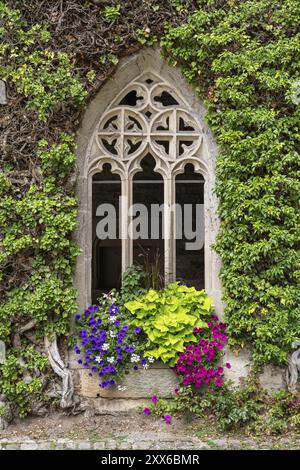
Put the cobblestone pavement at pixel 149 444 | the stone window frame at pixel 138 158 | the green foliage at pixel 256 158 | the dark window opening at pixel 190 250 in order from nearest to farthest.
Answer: the cobblestone pavement at pixel 149 444 → the green foliage at pixel 256 158 → the stone window frame at pixel 138 158 → the dark window opening at pixel 190 250

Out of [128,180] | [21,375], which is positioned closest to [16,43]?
[128,180]

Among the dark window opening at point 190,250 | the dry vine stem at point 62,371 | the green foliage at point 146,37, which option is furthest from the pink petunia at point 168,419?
the dark window opening at point 190,250

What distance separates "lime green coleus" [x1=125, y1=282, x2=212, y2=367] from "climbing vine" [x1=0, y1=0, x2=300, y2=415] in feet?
1.02

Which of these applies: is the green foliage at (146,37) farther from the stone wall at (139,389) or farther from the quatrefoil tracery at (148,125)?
the stone wall at (139,389)

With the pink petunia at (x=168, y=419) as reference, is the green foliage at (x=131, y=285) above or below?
above

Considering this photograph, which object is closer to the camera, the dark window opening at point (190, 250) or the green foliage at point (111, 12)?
the green foliage at point (111, 12)

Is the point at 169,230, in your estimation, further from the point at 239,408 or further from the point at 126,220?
the point at 239,408

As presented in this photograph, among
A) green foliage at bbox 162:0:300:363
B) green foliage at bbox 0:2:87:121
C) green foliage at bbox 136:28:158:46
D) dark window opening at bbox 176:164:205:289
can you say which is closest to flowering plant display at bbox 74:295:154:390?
green foliage at bbox 162:0:300:363

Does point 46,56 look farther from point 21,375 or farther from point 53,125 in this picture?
point 21,375

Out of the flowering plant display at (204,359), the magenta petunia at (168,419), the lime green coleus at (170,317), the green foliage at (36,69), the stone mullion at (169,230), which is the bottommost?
the magenta petunia at (168,419)

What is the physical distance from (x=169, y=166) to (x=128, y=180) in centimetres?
44

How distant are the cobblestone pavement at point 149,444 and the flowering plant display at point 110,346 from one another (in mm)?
618

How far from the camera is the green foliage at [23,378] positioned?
Result: 212 inches

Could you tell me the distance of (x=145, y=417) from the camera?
5527mm
